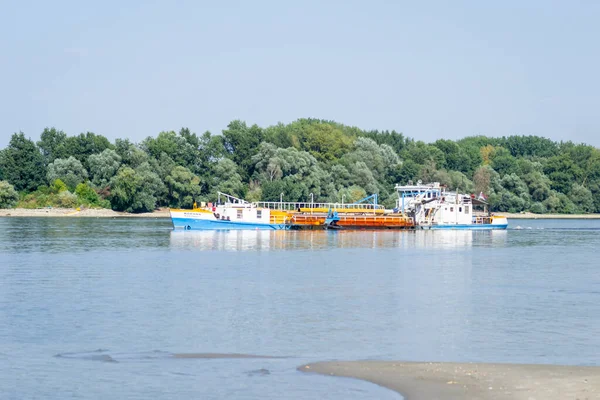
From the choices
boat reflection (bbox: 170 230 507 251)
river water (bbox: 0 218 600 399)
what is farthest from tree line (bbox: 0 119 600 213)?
river water (bbox: 0 218 600 399)

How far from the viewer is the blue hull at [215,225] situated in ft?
344

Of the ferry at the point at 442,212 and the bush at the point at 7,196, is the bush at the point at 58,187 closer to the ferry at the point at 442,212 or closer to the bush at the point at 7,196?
the bush at the point at 7,196

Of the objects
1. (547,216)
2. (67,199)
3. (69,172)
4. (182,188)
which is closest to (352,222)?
(182,188)

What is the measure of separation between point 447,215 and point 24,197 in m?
75.1

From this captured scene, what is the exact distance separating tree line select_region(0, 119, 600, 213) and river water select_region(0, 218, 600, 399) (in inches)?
3169

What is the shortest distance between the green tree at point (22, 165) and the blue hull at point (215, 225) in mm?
61581

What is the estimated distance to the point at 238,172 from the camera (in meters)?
167

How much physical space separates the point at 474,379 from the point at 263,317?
13142mm

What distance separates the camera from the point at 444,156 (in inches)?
7515

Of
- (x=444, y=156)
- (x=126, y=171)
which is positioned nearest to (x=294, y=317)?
(x=126, y=171)

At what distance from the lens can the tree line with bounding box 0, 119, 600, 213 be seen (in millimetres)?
151625

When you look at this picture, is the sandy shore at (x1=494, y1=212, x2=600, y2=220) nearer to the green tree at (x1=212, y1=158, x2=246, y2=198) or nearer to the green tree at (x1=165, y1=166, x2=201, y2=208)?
the green tree at (x1=212, y1=158, x2=246, y2=198)

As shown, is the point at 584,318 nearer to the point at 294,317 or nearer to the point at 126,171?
the point at 294,317

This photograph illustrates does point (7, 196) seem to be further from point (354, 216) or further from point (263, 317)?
point (263, 317)
